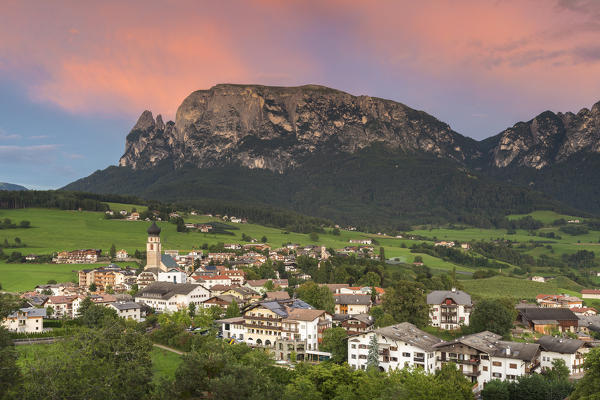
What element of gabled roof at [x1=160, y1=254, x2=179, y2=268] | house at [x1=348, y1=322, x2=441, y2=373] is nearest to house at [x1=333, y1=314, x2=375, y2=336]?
house at [x1=348, y1=322, x2=441, y2=373]

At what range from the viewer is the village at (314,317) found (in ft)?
183

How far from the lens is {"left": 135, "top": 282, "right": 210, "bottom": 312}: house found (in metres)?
92.5

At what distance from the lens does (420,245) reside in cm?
18338

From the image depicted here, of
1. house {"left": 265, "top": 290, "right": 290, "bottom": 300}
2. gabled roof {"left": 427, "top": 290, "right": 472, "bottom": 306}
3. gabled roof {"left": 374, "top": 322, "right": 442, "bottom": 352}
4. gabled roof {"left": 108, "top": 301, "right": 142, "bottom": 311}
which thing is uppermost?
gabled roof {"left": 427, "top": 290, "right": 472, "bottom": 306}

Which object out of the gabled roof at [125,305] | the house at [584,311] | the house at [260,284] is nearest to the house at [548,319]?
the house at [584,311]

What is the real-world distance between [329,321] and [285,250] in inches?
3304

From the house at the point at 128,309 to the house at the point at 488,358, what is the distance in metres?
48.5

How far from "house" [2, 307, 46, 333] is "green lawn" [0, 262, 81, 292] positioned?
88.8ft

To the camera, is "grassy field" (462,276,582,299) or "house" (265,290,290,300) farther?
→ "grassy field" (462,276,582,299)

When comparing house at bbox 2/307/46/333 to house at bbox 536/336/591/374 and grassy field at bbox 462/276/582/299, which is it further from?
grassy field at bbox 462/276/582/299

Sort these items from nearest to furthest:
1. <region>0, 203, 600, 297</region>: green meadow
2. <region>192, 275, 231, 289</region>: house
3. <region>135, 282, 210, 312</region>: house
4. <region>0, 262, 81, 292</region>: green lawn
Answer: <region>135, 282, 210, 312</region>: house < <region>0, 262, 81, 292</region>: green lawn < <region>192, 275, 231, 289</region>: house < <region>0, 203, 600, 297</region>: green meadow

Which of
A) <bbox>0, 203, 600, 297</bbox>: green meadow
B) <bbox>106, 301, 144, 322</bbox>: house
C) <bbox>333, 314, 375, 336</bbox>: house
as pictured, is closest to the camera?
<bbox>333, 314, 375, 336</bbox>: house

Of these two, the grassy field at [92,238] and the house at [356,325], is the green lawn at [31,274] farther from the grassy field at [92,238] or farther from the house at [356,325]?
the house at [356,325]

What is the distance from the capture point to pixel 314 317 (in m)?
66.6
